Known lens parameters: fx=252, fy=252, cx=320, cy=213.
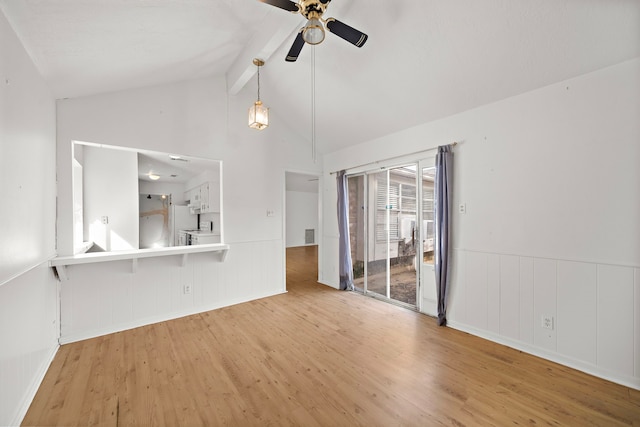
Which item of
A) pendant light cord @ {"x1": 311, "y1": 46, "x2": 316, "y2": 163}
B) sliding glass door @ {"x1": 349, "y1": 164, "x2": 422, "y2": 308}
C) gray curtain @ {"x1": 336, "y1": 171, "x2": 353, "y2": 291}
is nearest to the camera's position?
pendant light cord @ {"x1": 311, "y1": 46, "x2": 316, "y2": 163}

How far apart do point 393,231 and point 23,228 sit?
4004 millimetres

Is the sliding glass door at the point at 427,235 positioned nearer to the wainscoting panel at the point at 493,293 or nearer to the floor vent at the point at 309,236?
the wainscoting panel at the point at 493,293

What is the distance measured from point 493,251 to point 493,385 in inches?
51.7

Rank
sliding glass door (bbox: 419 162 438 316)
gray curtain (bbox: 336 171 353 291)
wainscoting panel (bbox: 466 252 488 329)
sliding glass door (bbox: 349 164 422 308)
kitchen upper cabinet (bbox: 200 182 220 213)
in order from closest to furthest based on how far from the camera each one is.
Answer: wainscoting panel (bbox: 466 252 488 329)
sliding glass door (bbox: 419 162 438 316)
sliding glass door (bbox: 349 164 422 308)
gray curtain (bbox: 336 171 353 291)
kitchen upper cabinet (bbox: 200 182 220 213)

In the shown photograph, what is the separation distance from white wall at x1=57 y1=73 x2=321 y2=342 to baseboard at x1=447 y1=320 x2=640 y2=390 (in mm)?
2906

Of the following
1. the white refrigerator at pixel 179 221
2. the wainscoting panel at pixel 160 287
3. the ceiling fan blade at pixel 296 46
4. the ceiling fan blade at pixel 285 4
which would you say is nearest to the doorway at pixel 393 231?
the wainscoting panel at pixel 160 287

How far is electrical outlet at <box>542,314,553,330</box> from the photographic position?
2.36 metres

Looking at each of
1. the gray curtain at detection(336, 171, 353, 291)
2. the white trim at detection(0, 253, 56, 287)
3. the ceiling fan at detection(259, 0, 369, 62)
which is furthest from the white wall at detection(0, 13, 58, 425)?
the gray curtain at detection(336, 171, 353, 291)

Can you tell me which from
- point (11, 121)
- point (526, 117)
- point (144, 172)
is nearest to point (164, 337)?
point (11, 121)

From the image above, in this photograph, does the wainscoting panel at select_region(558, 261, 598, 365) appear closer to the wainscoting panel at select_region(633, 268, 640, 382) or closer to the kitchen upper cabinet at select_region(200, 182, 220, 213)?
the wainscoting panel at select_region(633, 268, 640, 382)

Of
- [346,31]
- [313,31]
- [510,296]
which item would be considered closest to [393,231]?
[510,296]

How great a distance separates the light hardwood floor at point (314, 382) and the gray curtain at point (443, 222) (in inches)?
16.0

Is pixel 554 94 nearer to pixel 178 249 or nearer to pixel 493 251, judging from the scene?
pixel 493 251

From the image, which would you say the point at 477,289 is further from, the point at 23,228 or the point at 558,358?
the point at 23,228
